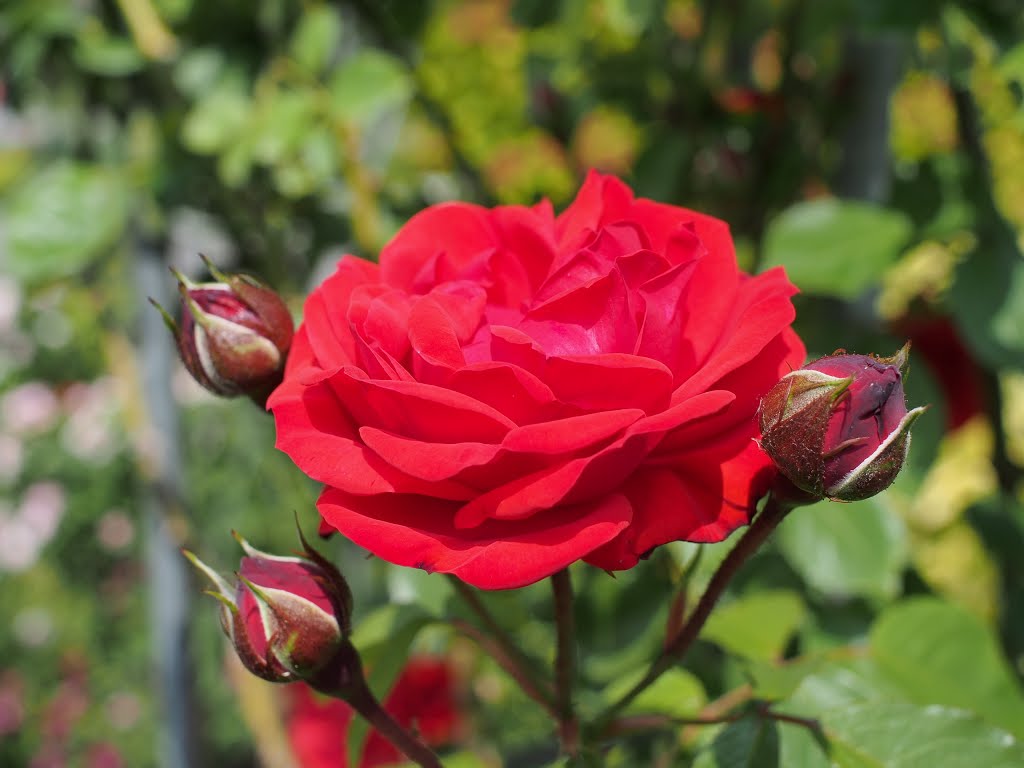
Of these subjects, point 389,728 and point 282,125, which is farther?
point 282,125

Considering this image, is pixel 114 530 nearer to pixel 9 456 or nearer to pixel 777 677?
pixel 9 456

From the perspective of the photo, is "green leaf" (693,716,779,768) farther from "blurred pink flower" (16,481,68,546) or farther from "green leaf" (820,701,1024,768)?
"blurred pink flower" (16,481,68,546)

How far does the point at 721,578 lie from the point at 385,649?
26cm

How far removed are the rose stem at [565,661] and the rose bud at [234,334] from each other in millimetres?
195

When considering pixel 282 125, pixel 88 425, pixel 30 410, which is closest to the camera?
pixel 282 125

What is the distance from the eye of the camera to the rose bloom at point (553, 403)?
352 millimetres

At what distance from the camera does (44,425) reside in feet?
8.79

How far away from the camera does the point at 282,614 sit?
1.35 ft

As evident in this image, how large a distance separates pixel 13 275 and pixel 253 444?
835 millimetres

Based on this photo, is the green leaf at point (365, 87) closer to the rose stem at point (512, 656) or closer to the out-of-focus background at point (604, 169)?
the out-of-focus background at point (604, 169)

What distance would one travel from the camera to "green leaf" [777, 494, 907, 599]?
752 mm

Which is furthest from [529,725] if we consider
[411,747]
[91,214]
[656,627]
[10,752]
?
[10,752]

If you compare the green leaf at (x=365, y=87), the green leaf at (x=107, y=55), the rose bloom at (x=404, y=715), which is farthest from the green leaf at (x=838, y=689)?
the green leaf at (x=107, y=55)

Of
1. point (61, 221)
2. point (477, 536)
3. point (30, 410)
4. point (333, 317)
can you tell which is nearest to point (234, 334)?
point (333, 317)
